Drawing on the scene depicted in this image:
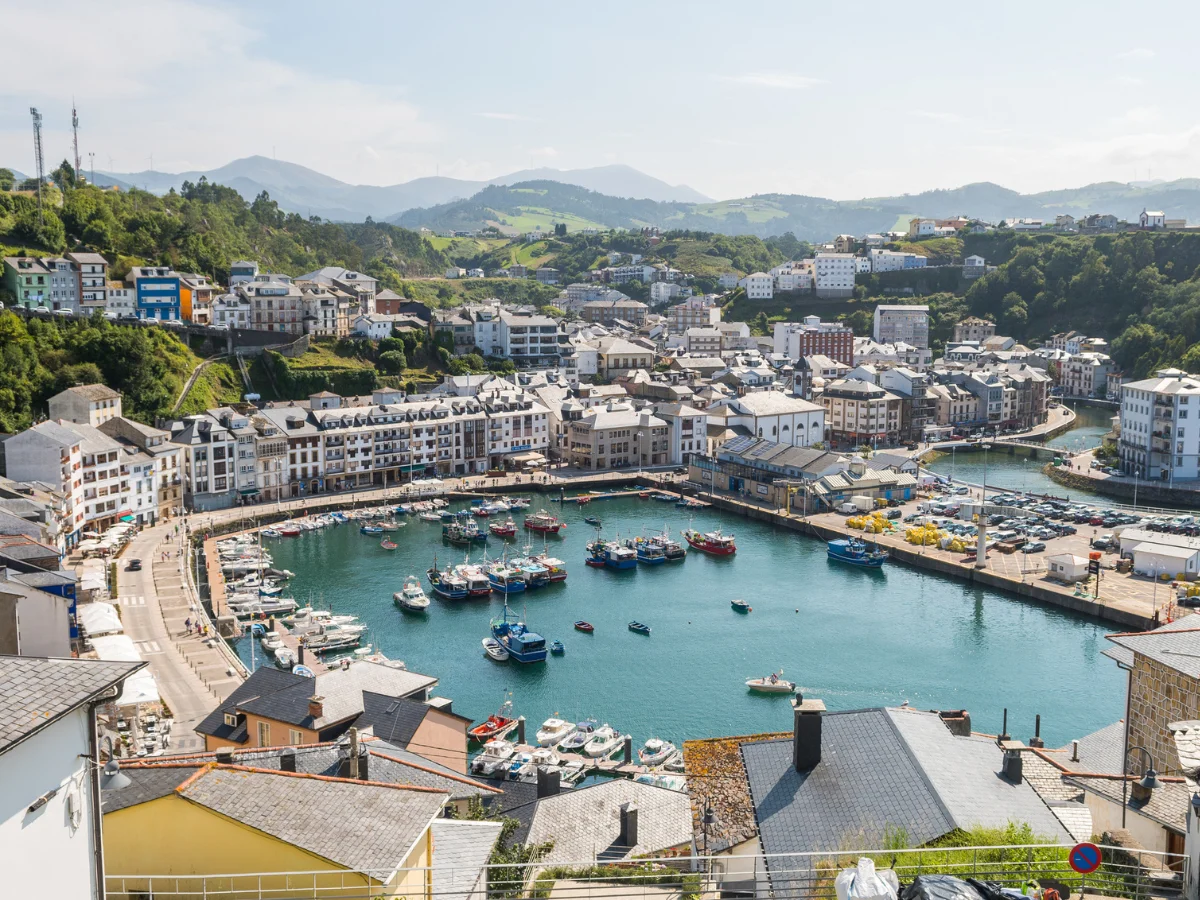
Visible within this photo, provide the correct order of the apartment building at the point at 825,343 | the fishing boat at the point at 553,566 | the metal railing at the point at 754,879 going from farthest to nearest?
the apartment building at the point at 825,343 → the fishing boat at the point at 553,566 → the metal railing at the point at 754,879

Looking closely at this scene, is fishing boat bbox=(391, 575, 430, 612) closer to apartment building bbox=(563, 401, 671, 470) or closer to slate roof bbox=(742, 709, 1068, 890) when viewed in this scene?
apartment building bbox=(563, 401, 671, 470)

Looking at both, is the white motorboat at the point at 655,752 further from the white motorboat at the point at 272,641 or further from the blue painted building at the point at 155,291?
the blue painted building at the point at 155,291

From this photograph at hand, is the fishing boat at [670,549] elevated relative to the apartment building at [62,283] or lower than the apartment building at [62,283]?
lower

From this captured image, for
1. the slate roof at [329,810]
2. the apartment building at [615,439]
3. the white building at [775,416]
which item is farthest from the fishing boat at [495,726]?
the white building at [775,416]

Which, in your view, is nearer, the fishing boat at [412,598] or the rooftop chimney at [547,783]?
the rooftop chimney at [547,783]

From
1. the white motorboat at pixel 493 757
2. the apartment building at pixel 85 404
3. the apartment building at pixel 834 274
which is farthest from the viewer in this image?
the apartment building at pixel 834 274

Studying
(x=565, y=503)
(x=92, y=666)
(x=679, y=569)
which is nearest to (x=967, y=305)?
(x=565, y=503)
